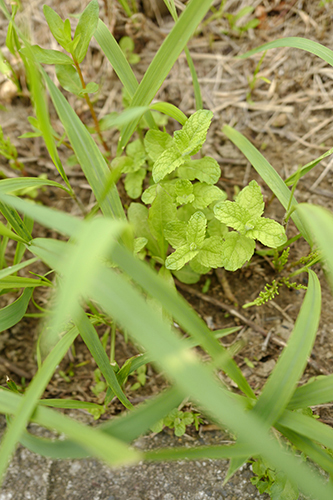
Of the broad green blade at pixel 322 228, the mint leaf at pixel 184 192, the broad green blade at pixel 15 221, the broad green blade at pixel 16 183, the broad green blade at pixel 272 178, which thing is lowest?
the broad green blade at pixel 15 221

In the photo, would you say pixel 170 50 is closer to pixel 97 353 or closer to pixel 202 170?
pixel 202 170

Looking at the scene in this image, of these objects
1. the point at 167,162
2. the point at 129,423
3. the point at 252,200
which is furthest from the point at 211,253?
the point at 129,423

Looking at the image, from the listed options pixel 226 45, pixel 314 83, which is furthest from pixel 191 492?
pixel 226 45

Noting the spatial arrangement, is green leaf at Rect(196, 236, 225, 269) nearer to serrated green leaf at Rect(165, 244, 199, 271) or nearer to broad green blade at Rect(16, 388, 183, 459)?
serrated green leaf at Rect(165, 244, 199, 271)

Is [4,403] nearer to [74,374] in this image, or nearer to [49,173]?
[74,374]

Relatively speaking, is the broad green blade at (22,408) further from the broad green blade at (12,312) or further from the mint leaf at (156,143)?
the mint leaf at (156,143)

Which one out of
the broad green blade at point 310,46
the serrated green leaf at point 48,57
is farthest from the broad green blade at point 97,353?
the broad green blade at point 310,46

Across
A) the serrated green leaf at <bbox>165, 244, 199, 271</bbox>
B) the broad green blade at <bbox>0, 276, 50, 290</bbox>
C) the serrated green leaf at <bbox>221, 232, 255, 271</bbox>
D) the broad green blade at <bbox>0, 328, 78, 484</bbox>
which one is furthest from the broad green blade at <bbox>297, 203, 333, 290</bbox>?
the broad green blade at <bbox>0, 276, 50, 290</bbox>
